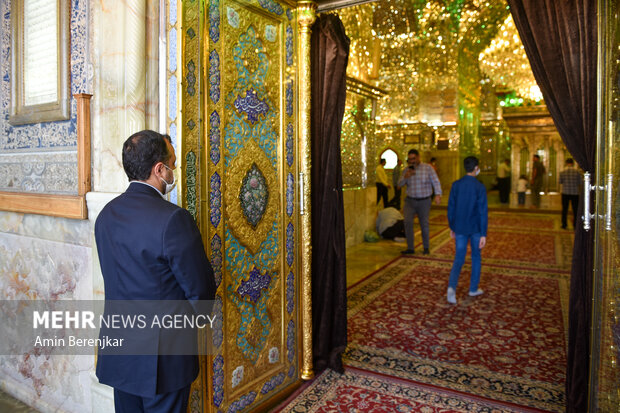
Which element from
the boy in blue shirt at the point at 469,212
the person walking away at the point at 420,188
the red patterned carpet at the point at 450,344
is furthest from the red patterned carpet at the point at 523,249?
the boy in blue shirt at the point at 469,212

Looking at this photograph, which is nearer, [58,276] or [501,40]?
[58,276]

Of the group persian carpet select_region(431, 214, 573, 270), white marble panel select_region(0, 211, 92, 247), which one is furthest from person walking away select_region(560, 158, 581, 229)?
white marble panel select_region(0, 211, 92, 247)

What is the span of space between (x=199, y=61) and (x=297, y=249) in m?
1.28

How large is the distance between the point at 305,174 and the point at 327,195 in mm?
241

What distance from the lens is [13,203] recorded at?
2791 millimetres

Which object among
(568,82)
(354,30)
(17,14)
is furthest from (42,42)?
(354,30)

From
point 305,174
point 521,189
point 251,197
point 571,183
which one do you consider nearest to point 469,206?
point 305,174

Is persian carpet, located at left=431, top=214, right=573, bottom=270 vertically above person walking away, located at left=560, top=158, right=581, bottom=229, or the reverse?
person walking away, located at left=560, top=158, right=581, bottom=229

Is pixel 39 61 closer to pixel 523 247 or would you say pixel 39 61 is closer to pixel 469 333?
pixel 469 333

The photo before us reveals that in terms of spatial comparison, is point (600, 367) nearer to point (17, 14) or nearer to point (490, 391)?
point (490, 391)

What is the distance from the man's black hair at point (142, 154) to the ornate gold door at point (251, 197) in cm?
59

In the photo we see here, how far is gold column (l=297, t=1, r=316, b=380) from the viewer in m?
2.84

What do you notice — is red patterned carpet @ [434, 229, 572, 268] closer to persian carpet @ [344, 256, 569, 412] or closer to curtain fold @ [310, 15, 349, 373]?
persian carpet @ [344, 256, 569, 412]

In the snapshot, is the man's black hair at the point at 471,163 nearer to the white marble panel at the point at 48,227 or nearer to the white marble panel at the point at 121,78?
the white marble panel at the point at 121,78
